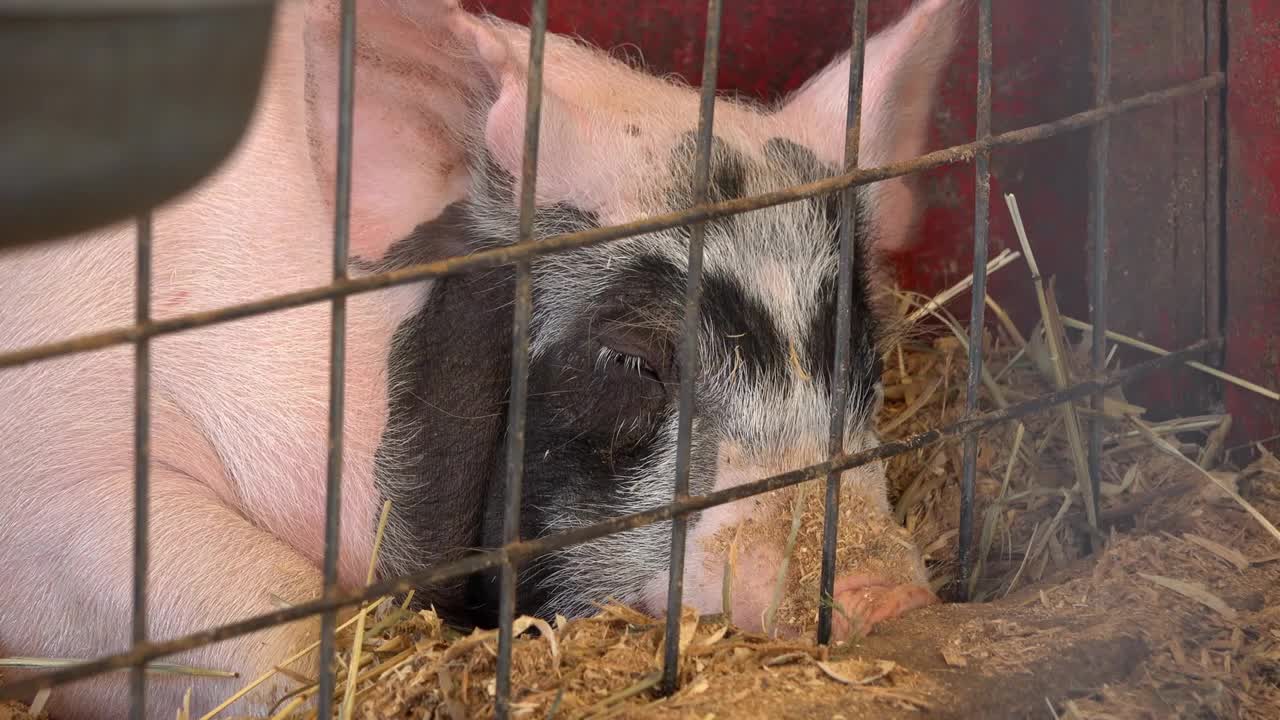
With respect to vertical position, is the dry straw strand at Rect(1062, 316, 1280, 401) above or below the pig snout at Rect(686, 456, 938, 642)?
above

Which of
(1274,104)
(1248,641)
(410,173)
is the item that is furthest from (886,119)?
(1248,641)

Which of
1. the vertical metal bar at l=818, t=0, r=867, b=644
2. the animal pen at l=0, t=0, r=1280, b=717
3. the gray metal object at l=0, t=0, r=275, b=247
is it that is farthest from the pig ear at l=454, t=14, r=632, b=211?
the gray metal object at l=0, t=0, r=275, b=247

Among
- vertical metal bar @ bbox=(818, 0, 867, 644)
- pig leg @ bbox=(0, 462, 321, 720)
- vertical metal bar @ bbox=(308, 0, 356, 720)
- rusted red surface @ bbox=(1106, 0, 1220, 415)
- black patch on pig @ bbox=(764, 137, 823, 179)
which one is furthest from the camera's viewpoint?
rusted red surface @ bbox=(1106, 0, 1220, 415)

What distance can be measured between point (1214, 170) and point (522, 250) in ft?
5.07

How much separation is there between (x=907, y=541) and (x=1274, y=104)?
97 cm

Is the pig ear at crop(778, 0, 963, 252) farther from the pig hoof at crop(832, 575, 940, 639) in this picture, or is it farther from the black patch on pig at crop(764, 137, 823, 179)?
the pig hoof at crop(832, 575, 940, 639)

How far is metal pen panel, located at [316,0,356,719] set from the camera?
1329mm

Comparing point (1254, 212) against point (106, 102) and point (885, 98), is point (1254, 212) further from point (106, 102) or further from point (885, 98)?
point (106, 102)

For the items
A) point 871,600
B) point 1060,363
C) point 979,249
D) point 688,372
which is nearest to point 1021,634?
point 871,600

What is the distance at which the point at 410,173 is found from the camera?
2.24 meters

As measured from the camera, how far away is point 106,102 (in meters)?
0.79

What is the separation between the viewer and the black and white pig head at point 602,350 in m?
2.19

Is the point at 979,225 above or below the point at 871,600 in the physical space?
above

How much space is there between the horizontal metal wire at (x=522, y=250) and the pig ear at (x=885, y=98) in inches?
14.3
